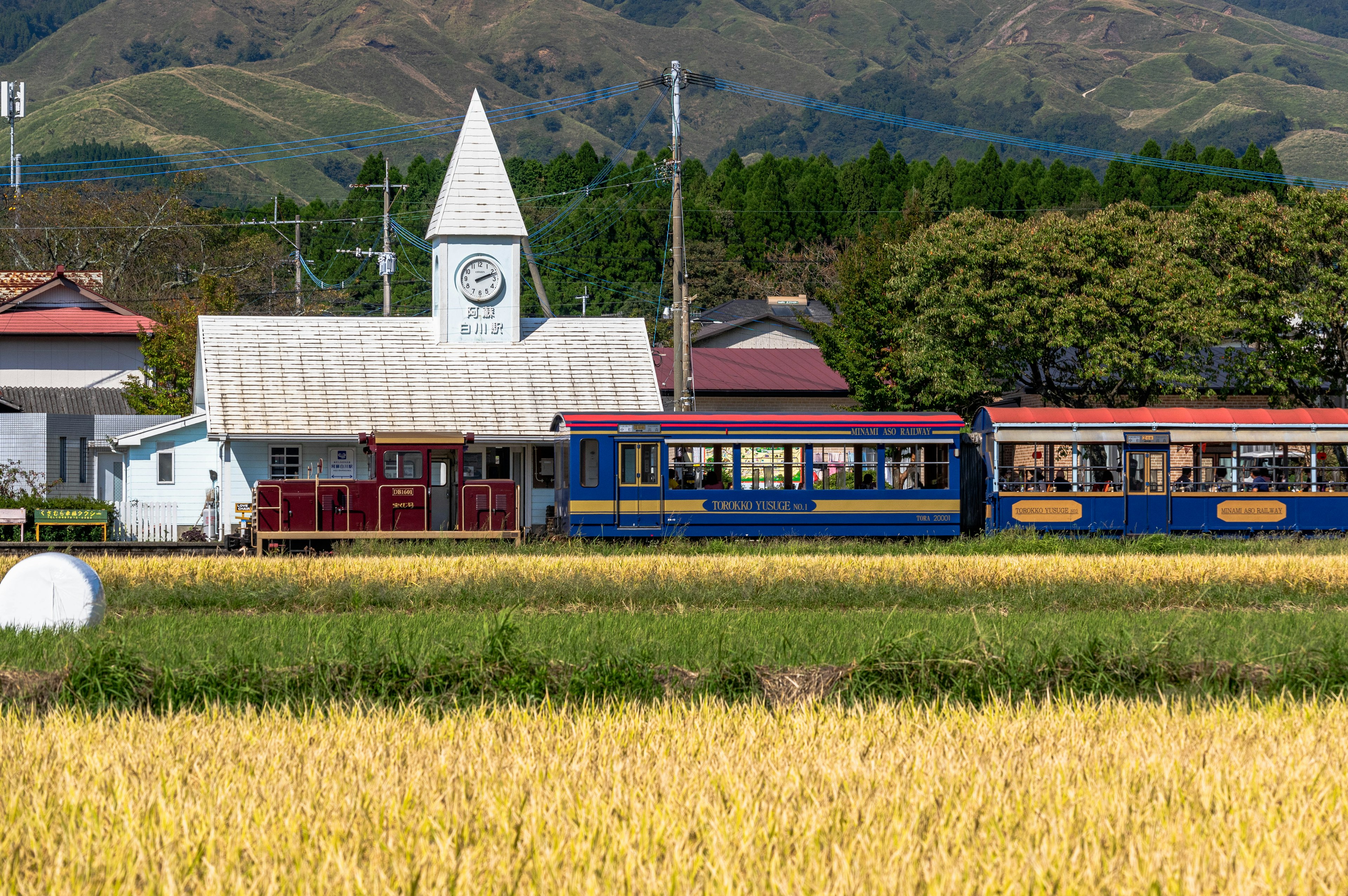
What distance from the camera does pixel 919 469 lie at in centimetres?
2922

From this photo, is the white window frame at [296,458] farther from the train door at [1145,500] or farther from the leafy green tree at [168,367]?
the train door at [1145,500]

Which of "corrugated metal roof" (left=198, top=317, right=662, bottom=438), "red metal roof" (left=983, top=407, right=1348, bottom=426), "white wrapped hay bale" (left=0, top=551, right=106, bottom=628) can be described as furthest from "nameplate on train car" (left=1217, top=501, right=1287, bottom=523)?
"white wrapped hay bale" (left=0, top=551, right=106, bottom=628)

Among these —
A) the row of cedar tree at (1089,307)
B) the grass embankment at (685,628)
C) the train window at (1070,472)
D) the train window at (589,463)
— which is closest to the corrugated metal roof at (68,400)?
the row of cedar tree at (1089,307)

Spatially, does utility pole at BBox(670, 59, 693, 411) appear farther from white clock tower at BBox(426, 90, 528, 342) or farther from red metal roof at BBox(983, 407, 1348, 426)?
red metal roof at BBox(983, 407, 1348, 426)

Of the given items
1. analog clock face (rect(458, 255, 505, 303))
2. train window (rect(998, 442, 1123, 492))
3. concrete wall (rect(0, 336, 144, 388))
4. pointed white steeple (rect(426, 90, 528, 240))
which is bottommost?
train window (rect(998, 442, 1123, 492))

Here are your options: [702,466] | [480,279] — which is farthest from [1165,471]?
[480,279]

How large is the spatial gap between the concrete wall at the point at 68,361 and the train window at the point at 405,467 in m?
28.6

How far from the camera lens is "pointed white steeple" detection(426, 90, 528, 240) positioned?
38750mm

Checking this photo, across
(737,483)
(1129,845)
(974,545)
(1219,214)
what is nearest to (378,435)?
(737,483)

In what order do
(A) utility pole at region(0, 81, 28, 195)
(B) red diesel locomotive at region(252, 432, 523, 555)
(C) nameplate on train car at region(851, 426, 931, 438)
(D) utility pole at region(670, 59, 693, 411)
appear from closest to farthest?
(B) red diesel locomotive at region(252, 432, 523, 555) → (C) nameplate on train car at region(851, 426, 931, 438) → (D) utility pole at region(670, 59, 693, 411) → (A) utility pole at region(0, 81, 28, 195)

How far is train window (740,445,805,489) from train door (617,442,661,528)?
1.96m

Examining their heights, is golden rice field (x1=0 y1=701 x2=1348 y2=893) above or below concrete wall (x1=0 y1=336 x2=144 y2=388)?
below

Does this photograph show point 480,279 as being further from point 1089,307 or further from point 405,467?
point 1089,307

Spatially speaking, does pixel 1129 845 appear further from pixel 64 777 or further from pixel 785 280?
pixel 785 280
